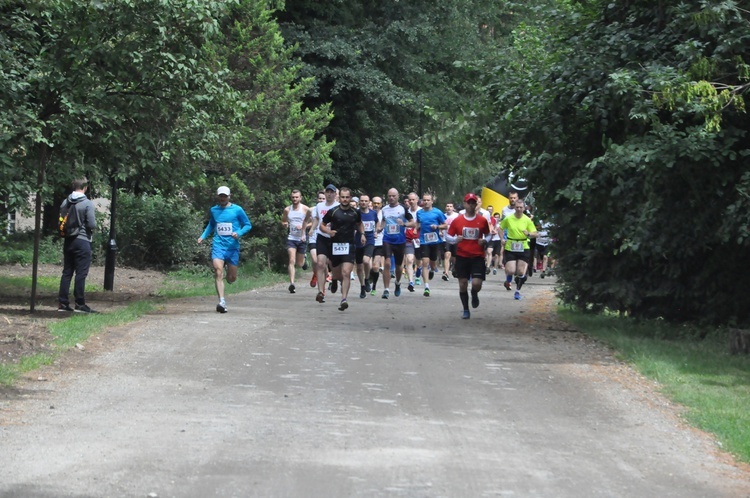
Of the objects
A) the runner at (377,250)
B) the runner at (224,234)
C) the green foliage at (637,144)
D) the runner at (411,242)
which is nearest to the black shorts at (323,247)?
the runner at (224,234)

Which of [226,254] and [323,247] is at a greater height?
[323,247]

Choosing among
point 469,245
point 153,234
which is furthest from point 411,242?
point 153,234

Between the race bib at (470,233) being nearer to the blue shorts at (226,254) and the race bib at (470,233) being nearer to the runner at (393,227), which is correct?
the blue shorts at (226,254)

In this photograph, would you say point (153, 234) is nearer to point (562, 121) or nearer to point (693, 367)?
point (562, 121)

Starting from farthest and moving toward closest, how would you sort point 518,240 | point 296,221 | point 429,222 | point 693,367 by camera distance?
point 429,222, point 518,240, point 296,221, point 693,367

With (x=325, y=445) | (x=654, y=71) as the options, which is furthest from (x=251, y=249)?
(x=325, y=445)

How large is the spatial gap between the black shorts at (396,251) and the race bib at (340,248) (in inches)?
141

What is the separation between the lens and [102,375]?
11305 millimetres

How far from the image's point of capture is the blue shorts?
17594 mm

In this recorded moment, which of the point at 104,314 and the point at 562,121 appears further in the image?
the point at 104,314

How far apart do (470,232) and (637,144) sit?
177 inches

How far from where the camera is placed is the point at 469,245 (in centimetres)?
1848

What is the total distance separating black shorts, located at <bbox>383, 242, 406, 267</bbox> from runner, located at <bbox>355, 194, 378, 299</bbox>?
76 centimetres

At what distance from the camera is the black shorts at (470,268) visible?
60.2 ft
